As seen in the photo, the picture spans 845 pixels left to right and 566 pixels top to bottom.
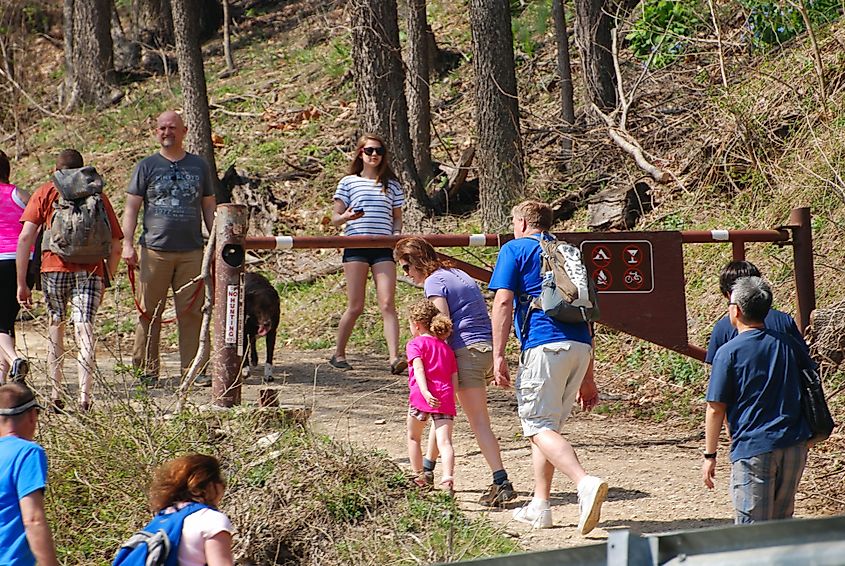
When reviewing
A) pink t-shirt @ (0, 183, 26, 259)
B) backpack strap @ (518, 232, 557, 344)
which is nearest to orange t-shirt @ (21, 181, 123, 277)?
pink t-shirt @ (0, 183, 26, 259)

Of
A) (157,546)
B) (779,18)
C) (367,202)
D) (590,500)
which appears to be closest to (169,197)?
(367,202)

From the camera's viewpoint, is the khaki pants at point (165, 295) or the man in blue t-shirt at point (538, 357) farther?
the khaki pants at point (165, 295)

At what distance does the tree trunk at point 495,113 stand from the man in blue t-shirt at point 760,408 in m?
8.52

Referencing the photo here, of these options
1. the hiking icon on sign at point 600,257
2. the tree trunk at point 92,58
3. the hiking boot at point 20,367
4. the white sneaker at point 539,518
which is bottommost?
the white sneaker at point 539,518

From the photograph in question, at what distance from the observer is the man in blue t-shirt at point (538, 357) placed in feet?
20.2

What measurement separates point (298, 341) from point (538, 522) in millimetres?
6655

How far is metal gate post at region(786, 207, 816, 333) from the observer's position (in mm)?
8789

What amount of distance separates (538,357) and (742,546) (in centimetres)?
345

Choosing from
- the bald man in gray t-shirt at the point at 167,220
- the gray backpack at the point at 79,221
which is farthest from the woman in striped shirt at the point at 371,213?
the gray backpack at the point at 79,221

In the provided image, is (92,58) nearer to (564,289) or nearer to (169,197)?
(169,197)

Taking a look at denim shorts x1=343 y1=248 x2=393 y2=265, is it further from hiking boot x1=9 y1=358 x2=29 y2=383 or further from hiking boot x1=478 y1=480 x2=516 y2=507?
hiking boot x1=478 y1=480 x2=516 y2=507

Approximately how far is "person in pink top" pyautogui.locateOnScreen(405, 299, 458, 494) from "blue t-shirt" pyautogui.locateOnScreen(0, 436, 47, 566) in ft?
8.26

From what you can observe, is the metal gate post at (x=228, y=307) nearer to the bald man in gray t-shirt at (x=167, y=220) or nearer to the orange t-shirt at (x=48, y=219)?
the orange t-shirt at (x=48, y=219)

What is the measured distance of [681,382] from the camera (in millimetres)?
9992
